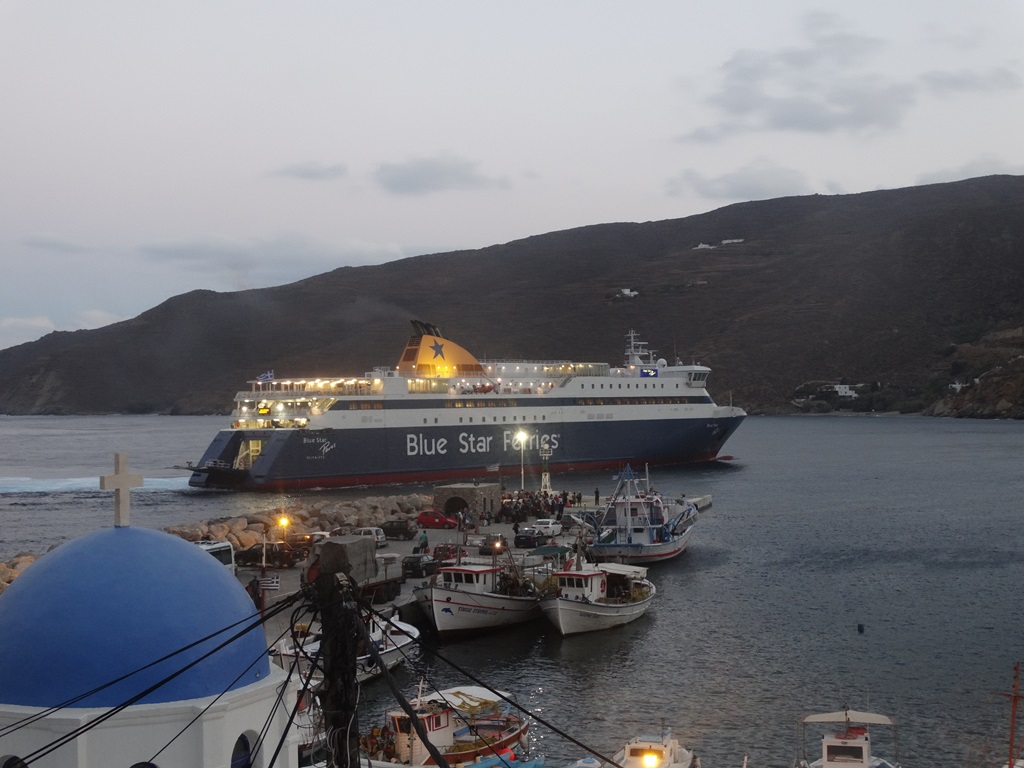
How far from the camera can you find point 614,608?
2361cm

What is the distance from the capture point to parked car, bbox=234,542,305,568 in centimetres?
2648

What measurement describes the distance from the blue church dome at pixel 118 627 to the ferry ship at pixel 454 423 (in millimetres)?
39260

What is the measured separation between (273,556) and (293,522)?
270 inches

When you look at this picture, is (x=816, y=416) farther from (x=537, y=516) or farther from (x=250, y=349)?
(x=537, y=516)

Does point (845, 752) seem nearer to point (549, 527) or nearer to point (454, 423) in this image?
point (549, 527)

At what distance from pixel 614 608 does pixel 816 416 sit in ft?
413

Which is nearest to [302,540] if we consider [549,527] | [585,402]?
[549,527]

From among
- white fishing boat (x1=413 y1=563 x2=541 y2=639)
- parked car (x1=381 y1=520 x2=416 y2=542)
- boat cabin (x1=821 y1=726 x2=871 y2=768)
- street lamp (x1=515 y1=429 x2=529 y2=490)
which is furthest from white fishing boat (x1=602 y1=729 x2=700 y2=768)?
street lamp (x1=515 y1=429 x2=529 y2=490)

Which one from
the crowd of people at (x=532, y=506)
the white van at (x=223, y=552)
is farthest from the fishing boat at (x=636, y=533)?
the white van at (x=223, y=552)

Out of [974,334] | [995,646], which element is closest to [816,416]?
[974,334]

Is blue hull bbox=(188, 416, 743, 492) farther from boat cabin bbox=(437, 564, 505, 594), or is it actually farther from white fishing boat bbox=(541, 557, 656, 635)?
boat cabin bbox=(437, 564, 505, 594)

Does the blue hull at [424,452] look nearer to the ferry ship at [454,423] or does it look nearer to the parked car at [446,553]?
the ferry ship at [454,423]

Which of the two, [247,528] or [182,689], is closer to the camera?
[182,689]

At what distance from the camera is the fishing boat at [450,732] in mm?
14273
